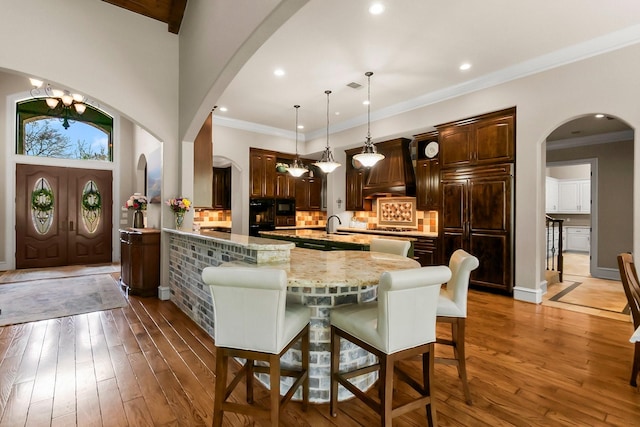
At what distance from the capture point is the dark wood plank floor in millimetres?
1828

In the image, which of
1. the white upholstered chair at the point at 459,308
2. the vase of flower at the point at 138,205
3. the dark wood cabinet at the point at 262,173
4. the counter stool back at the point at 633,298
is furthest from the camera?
the dark wood cabinet at the point at 262,173

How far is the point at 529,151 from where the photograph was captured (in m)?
4.15

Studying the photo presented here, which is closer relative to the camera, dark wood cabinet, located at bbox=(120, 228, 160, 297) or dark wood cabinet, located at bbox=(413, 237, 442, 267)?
dark wood cabinet, located at bbox=(120, 228, 160, 297)

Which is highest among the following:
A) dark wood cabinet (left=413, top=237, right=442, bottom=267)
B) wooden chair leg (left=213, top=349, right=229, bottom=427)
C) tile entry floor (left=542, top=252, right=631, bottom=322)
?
dark wood cabinet (left=413, top=237, right=442, bottom=267)

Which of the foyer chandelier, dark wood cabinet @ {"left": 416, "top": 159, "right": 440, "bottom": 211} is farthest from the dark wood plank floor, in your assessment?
the foyer chandelier

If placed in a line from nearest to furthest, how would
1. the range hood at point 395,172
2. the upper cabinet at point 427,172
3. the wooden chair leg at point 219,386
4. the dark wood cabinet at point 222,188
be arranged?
the wooden chair leg at point 219,386, the upper cabinet at point 427,172, the range hood at point 395,172, the dark wood cabinet at point 222,188

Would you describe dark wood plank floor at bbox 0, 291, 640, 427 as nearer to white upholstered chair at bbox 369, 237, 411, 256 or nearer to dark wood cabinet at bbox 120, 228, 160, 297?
dark wood cabinet at bbox 120, 228, 160, 297

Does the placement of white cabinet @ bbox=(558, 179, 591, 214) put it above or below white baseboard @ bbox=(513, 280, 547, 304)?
above

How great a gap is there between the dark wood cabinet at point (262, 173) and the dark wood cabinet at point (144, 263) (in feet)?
9.33

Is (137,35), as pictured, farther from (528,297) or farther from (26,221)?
(528,297)

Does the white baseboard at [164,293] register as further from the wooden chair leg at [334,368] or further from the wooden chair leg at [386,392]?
the wooden chair leg at [386,392]

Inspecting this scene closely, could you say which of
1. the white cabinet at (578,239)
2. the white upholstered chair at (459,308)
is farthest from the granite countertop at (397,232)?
the white cabinet at (578,239)

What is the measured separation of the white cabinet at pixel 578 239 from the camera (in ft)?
29.9

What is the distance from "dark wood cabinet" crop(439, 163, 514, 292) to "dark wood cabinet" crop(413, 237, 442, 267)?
152mm
